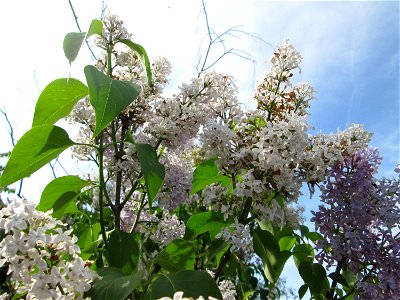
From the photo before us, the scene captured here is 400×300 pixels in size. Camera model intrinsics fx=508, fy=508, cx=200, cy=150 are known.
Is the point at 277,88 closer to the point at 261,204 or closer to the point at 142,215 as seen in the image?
the point at 261,204

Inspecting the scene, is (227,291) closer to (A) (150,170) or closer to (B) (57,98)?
(A) (150,170)

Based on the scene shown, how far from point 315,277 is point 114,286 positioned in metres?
0.47

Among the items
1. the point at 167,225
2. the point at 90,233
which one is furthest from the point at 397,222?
the point at 90,233

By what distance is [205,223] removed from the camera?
1061mm

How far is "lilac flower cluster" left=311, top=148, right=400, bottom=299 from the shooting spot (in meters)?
0.97

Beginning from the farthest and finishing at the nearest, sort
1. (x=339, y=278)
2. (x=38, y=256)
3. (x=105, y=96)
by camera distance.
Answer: (x=339, y=278) → (x=105, y=96) → (x=38, y=256)

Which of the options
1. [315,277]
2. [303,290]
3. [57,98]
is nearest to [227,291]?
[303,290]

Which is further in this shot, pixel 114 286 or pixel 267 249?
pixel 267 249

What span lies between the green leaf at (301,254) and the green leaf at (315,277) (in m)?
0.08

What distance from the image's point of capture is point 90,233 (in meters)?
1.12

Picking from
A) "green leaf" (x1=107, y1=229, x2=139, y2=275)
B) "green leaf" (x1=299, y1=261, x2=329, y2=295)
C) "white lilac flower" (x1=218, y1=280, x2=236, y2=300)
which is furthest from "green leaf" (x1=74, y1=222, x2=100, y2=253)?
"green leaf" (x1=299, y1=261, x2=329, y2=295)

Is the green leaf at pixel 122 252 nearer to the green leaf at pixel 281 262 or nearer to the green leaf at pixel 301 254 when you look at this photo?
the green leaf at pixel 281 262

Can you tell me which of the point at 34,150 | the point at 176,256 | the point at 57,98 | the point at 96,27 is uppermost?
the point at 96,27

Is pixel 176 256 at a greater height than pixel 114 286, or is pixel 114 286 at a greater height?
pixel 176 256
